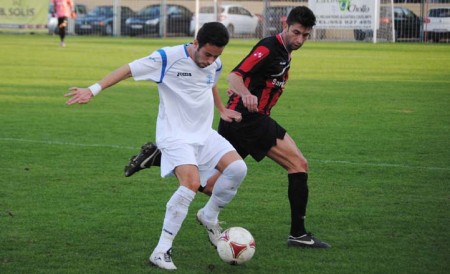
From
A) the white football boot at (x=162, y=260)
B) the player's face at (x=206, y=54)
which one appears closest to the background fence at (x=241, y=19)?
the player's face at (x=206, y=54)

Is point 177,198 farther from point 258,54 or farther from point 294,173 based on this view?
point 258,54

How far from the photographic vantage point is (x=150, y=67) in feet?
21.9

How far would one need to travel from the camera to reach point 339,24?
114 feet

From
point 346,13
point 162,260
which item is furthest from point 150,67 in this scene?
point 346,13

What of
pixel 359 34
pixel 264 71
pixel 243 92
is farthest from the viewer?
pixel 359 34

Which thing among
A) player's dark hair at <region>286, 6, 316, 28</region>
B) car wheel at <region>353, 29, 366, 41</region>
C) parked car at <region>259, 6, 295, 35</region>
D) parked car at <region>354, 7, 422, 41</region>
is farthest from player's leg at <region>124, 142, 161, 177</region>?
parked car at <region>259, 6, 295, 35</region>

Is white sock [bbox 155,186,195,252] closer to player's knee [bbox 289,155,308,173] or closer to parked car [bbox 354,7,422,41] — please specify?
player's knee [bbox 289,155,308,173]

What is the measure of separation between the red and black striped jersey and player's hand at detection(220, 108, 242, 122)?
0.29 meters

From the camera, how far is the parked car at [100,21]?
43562 millimetres

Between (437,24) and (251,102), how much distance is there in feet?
99.2

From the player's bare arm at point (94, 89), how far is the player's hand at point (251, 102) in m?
0.93

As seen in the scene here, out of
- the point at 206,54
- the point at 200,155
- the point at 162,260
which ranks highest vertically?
the point at 206,54

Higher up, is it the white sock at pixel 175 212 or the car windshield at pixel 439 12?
the car windshield at pixel 439 12

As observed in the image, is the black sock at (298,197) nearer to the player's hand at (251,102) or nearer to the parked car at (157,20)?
the player's hand at (251,102)
